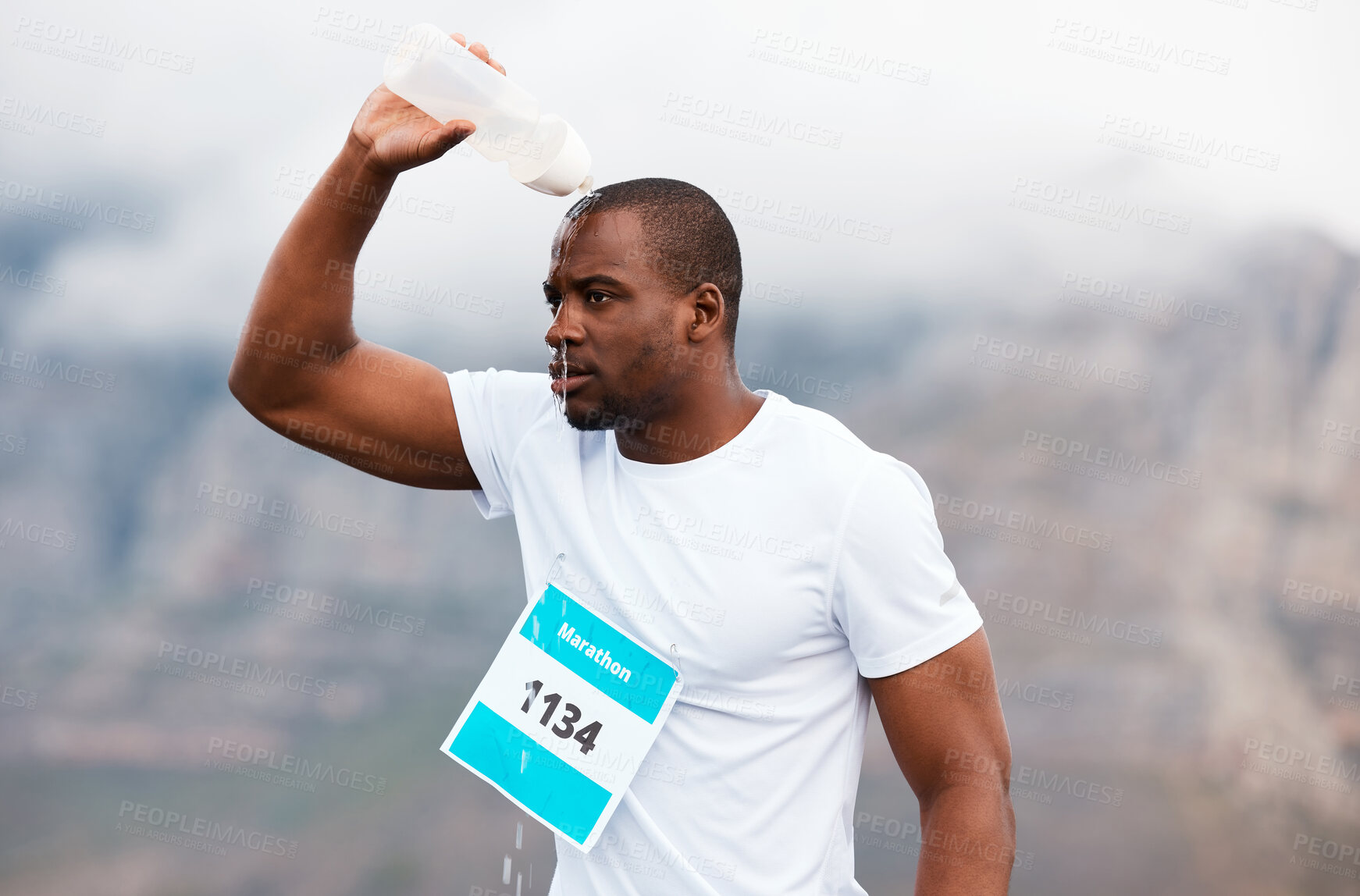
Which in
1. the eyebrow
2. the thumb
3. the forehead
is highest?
the thumb

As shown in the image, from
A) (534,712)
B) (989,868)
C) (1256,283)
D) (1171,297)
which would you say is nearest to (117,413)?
(534,712)

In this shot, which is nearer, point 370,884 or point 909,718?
point 909,718

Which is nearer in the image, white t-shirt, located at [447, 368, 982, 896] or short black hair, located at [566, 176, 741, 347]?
white t-shirt, located at [447, 368, 982, 896]

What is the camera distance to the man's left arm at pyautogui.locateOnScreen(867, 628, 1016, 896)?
1483mm

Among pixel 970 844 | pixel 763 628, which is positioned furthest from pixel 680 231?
pixel 970 844

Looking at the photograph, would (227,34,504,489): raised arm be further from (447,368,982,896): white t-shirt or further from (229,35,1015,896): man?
(447,368,982,896): white t-shirt

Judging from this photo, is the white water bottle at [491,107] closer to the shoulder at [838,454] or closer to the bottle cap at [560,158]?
the bottle cap at [560,158]

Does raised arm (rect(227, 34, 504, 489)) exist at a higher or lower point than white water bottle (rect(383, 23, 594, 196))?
lower

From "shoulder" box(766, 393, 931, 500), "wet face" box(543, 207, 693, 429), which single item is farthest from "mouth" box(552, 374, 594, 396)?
"shoulder" box(766, 393, 931, 500)

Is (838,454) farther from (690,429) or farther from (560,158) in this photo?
(560,158)

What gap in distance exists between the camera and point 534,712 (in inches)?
64.5

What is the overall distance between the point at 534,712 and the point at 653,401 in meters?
0.49

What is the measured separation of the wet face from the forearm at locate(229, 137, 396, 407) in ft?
0.95

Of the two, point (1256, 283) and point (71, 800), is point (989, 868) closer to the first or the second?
point (1256, 283)
